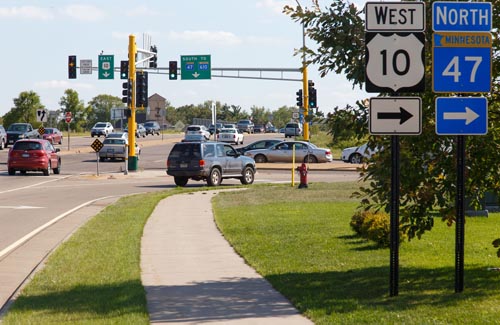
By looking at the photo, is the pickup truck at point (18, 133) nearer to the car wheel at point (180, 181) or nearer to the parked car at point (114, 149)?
the parked car at point (114, 149)

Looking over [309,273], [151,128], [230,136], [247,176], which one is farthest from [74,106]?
[309,273]

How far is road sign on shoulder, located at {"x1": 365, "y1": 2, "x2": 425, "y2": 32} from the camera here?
33.6ft

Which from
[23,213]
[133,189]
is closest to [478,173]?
[23,213]

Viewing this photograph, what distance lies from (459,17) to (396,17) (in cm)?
71

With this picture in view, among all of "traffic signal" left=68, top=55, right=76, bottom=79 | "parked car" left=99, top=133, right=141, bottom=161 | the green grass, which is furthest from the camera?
"traffic signal" left=68, top=55, right=76, bottom=79

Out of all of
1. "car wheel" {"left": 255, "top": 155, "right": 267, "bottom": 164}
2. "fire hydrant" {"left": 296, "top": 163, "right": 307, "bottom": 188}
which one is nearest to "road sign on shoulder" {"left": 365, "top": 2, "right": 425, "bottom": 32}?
"fire hydrant" {"left": 296, "top": 163, "right": 307, "bottom": 188}

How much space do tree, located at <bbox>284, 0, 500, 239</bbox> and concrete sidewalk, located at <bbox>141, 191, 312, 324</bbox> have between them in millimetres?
1963

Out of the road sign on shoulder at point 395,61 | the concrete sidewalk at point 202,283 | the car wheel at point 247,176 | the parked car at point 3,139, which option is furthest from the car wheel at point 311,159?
the road sign on shoulder at point 395,61

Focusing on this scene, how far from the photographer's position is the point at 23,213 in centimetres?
2308

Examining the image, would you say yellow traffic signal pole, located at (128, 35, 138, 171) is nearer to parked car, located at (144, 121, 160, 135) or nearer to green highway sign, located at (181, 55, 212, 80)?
green highway sign, located at (181, 55, 212, 80)

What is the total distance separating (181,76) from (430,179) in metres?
56.1

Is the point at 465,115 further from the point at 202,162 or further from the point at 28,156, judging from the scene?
the point at 28,156

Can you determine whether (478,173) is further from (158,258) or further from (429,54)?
(158,258)

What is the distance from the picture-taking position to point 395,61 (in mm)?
10242
